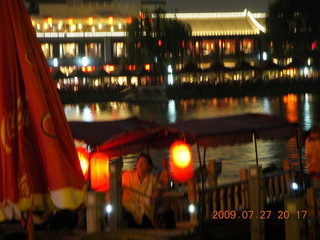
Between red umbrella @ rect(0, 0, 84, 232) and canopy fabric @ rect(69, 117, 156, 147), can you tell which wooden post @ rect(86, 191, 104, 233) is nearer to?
red umbrella @ rect(0, 0, 84, 232)

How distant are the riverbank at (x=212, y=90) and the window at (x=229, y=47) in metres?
20.8

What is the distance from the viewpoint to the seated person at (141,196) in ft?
26.6

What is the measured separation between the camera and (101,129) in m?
9.75

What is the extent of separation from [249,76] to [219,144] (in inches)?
2663

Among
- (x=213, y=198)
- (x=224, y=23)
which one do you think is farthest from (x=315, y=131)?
(x=224, y=23)

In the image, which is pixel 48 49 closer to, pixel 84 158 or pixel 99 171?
pixel 84 158

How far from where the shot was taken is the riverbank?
5469 cm

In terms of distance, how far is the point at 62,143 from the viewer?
14.5 feet

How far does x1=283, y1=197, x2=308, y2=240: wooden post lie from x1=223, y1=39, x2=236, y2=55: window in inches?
2893

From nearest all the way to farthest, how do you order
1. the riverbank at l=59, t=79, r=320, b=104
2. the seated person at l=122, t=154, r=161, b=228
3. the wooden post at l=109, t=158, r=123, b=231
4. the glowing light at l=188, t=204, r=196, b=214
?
the wooden post at l=109, t=158, r=123, b=231 < the seated person at l=122, t=154, r=161, b=228 < the glowing light at l=188, t=204, r=196, b=214 < the riverbank at l=59, t=79, r=320, b=104

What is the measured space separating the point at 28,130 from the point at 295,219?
3.09m

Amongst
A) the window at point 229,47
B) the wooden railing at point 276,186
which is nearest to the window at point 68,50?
the window at point 229,47

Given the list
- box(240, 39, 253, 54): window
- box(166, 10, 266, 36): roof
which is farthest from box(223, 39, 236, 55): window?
box(240, 39, 253, 54): window

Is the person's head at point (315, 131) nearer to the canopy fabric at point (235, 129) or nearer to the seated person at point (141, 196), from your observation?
the canopy fabric at point (235, 129)
